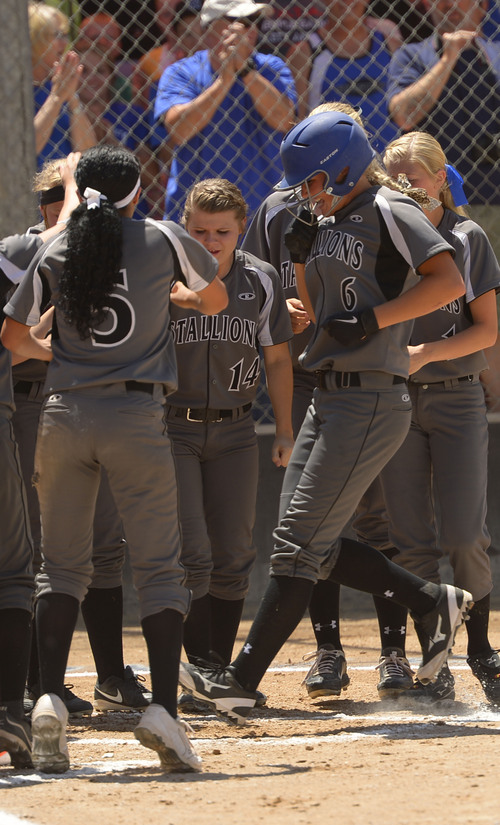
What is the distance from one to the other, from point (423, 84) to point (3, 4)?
7.87 ft

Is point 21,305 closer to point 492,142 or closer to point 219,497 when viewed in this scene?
point 219,497

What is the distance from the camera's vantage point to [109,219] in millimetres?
3408

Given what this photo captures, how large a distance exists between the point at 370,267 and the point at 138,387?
950 mm

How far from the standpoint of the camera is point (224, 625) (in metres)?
4.59

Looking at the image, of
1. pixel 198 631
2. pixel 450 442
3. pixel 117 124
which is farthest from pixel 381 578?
pixel 117 124

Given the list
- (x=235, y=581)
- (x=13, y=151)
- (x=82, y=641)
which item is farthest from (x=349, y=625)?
(x=13, y=151)

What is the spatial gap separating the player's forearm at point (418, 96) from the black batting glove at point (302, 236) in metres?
2.82

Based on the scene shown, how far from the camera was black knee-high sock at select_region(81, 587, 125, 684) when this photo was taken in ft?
14.4

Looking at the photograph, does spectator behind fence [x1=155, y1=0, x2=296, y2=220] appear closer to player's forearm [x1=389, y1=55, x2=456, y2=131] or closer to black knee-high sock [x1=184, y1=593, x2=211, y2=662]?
player's forearm [x1=389, y1=55, x2=456, y2=131]

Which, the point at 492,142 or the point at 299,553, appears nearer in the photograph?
the point at 299,553

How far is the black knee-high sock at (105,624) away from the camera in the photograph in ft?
14.4

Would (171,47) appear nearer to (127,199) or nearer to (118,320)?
(127,199)

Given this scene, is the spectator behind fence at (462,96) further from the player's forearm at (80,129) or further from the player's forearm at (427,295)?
the player's forearm at (427,295)

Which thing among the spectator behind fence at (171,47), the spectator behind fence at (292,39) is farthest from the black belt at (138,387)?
the spectator behind fence at (292,39)
